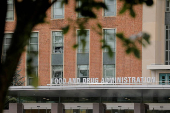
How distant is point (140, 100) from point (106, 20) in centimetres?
1099

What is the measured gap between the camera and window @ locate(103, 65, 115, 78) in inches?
1807

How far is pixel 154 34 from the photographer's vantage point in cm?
4444

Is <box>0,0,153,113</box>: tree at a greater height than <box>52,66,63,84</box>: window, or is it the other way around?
<box>0,0,153,113</box>: tree

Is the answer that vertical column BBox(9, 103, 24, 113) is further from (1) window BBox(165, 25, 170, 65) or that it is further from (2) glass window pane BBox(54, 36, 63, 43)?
(1) window BBox(165, 25, 170, 65)

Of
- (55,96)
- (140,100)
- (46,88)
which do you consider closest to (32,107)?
(55,96)

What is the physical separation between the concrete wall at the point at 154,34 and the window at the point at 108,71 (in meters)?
3.27

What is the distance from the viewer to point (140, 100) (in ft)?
125

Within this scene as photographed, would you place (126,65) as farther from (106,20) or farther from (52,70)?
(52,70)

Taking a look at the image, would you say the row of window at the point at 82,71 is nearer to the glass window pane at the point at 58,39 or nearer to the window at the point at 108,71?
the window at the point at 108,71

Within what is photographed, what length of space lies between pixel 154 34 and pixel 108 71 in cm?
608

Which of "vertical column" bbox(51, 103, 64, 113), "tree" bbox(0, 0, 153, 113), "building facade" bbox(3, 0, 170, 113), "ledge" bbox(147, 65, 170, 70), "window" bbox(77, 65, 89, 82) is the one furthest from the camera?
"window" bbox(77, 65, 89, 82)

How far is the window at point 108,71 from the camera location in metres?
45.9

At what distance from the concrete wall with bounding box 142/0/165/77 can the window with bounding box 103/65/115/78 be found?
3265 millimetres

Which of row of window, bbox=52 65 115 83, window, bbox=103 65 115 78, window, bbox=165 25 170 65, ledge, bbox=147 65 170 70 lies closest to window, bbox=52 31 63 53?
row of window, bbox=52 65 115 83
